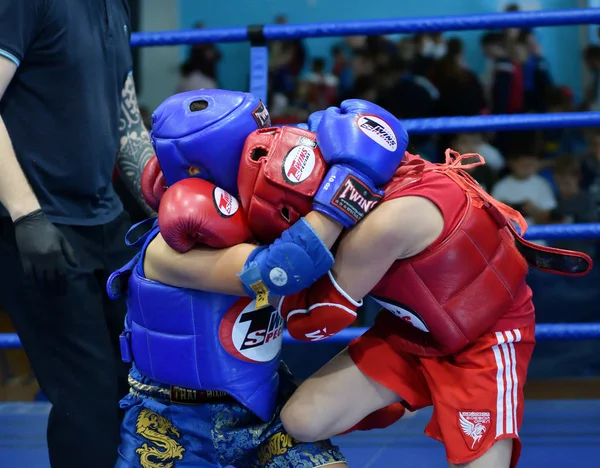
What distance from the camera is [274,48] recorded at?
640 centimetres

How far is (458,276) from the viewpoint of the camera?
5.29 ft

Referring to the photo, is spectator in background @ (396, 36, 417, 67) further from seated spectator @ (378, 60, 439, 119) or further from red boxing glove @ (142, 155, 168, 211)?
red boxing glove @ (142, 155, 168, 211)

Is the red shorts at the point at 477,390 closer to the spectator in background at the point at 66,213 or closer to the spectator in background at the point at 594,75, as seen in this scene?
the spectator in background at the point at 66,213

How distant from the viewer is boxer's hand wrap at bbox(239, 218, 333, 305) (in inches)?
56.7

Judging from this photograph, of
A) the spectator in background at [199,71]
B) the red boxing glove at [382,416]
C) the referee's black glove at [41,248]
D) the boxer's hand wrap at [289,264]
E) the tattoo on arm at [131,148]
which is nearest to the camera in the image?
the boxer's hand wrap at [289,264]

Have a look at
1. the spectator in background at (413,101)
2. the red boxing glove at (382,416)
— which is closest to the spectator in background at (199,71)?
the spectator in background at (413,101)

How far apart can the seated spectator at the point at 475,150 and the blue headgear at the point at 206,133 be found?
2779mm

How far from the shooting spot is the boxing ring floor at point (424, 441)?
239 cm

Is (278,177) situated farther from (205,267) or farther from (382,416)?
(382,416)

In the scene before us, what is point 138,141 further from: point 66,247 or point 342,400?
point 342,400

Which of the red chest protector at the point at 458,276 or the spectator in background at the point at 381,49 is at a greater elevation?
the red chest protector at the point at 458,276

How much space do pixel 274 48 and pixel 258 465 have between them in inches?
201

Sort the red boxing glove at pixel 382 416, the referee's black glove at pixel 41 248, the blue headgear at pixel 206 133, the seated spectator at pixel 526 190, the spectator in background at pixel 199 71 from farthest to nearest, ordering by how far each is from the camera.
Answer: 1. the spectator in background at pixel 199 71
2. the seated spectator at pixel 526 190
3. the red boxing glove at pixel 382 416
4. the referee's black glove at pixel 41 248
5. the blue headgear at pixel 206 133

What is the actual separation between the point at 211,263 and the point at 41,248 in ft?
1.28
